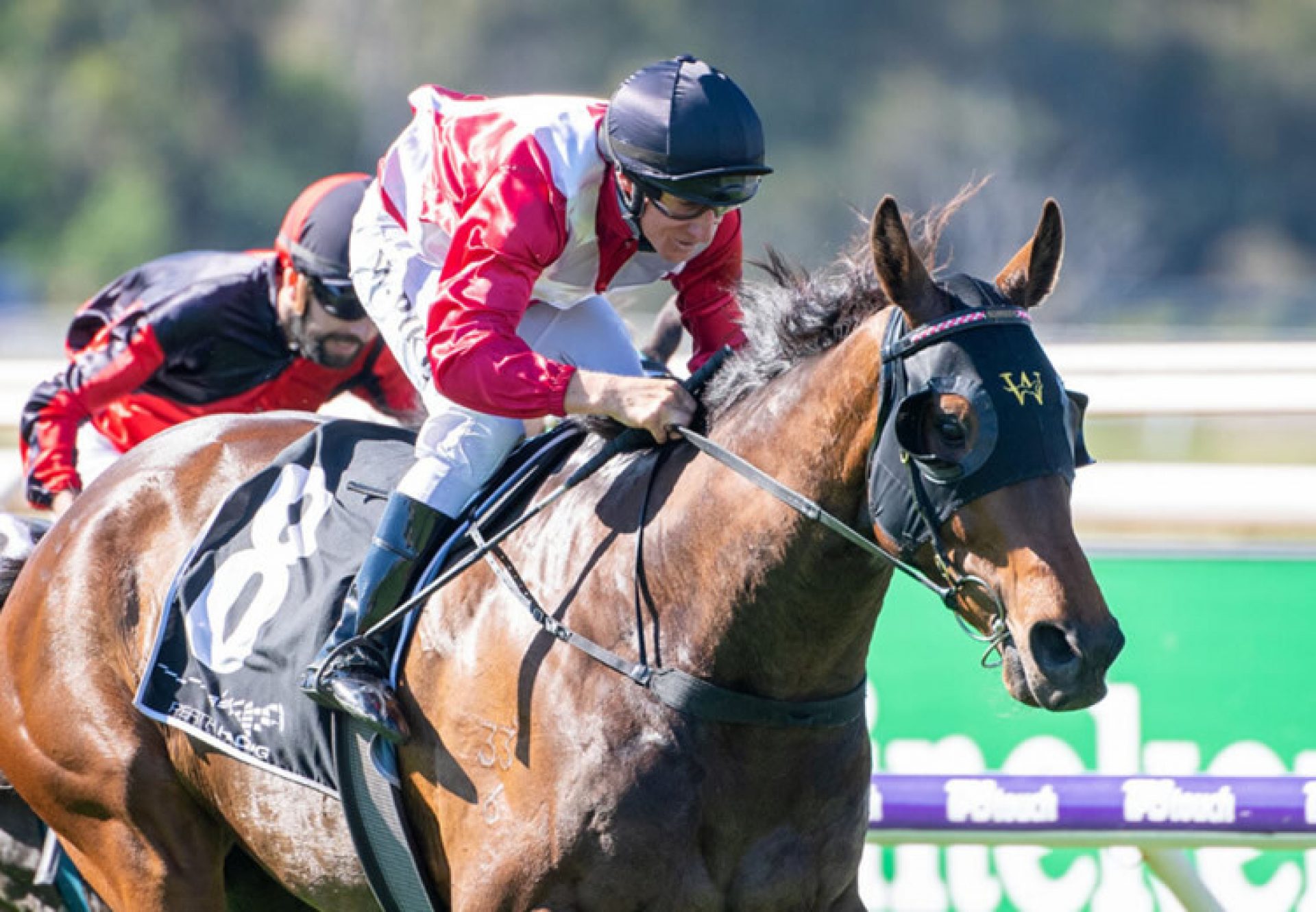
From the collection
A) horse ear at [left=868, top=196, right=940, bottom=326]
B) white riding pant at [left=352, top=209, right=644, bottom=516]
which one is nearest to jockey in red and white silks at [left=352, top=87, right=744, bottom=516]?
white riding pant at [left=352, top=209, right=644, bottom=516]

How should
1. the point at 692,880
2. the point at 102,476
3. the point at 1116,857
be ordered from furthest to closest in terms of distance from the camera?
the point at 1116,857, the point at 102,476, the point at 692,880

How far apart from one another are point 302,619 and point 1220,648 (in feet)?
8.26

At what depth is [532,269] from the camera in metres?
3.14

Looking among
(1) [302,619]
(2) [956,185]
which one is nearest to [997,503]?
(1) [302,619]

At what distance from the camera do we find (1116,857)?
4695mm

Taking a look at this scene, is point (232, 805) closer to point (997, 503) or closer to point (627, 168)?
point (627, 168)

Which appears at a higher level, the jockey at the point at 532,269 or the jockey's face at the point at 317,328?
the jockey's face at the point at 317,328

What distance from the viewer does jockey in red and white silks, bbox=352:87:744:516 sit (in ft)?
10.1

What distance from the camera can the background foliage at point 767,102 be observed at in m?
39.4

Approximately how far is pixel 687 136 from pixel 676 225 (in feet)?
0.63

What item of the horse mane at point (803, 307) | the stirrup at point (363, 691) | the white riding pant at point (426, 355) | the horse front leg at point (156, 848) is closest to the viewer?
the horse mane at point (803, 307)

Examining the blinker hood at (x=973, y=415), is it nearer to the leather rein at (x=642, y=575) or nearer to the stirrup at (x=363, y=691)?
the leather rein at (x=642, y=575)

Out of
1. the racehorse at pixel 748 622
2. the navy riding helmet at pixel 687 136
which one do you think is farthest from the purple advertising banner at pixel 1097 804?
the navy riding helmet at pixel 687 136

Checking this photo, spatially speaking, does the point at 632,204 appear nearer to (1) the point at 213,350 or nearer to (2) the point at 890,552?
(2) the point at 890,552
